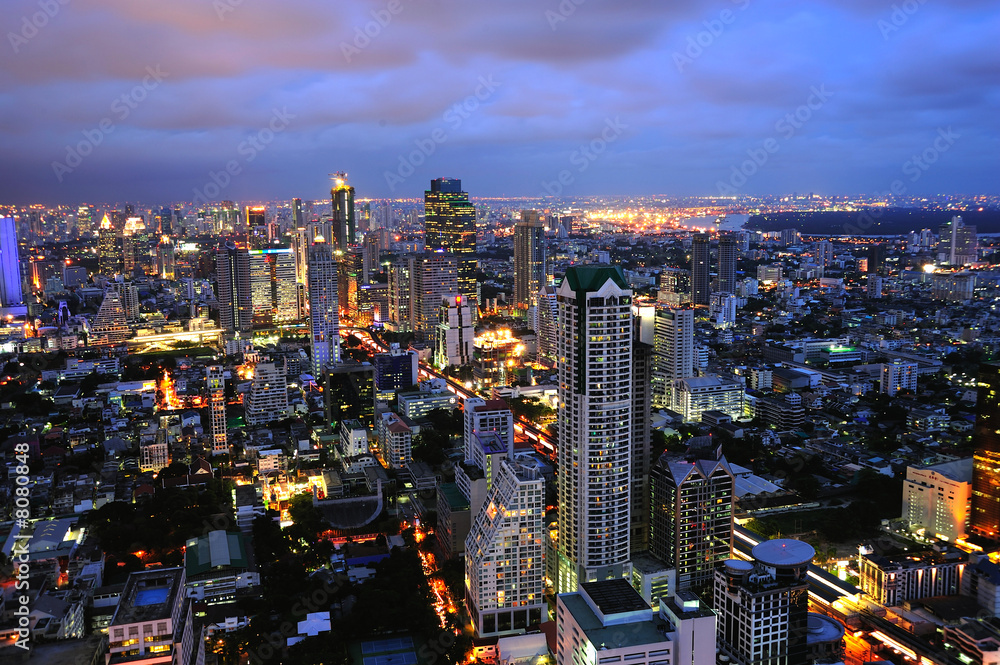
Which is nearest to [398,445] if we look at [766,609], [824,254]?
[766,609]

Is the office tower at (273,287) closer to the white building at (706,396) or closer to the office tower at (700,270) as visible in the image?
the office tower at (700,270)

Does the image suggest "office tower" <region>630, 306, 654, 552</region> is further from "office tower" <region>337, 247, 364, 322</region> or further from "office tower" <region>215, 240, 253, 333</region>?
"office tower" <region>337, 247, 364, 322</region>

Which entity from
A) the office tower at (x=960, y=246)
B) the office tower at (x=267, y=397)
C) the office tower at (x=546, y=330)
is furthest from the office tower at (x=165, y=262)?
the office tower at (x=960, y=246)

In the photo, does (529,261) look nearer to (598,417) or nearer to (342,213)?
(342,213)

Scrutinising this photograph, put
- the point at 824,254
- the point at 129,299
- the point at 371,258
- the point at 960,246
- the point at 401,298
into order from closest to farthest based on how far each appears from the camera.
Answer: the point at 401,298 < the point at 129,299 < the point at 371,258 < the point at 960,246 < the point at 824,254

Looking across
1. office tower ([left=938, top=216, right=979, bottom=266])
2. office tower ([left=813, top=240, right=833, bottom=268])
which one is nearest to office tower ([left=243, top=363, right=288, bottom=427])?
office tower ([left=938, top=216, right=979, bottom=266])

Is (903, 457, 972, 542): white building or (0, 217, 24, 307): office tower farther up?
(0, 217, 24, 307): office tower

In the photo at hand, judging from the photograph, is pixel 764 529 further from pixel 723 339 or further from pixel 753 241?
pixel 753 241

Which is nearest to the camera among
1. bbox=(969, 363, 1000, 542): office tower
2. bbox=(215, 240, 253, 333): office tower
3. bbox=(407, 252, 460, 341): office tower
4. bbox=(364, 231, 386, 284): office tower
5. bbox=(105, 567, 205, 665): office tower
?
bbox=(105, 567, 205, 665): office tower
